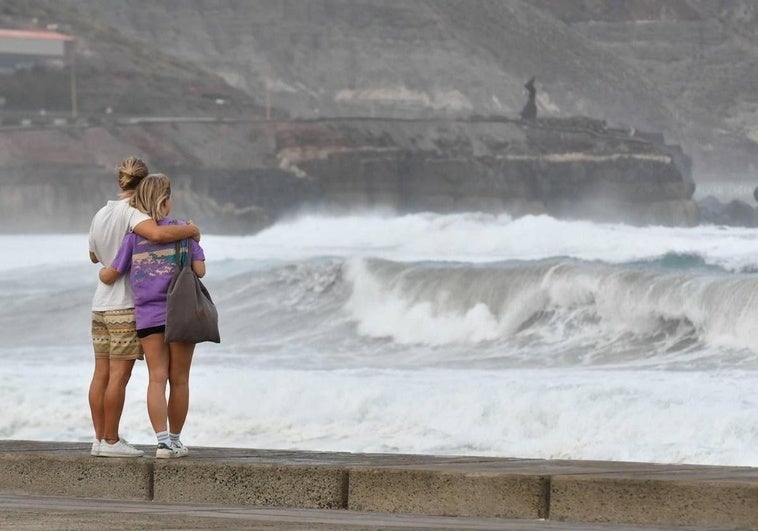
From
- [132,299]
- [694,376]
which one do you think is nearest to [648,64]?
[694,376]

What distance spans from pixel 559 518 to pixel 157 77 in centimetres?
9078

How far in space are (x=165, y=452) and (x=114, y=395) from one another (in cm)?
32

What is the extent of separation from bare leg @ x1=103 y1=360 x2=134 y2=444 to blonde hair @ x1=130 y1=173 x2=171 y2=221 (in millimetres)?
550

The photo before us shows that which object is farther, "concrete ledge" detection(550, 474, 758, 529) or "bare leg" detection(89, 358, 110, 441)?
"bare leg" detection(89, 358, 110, 441)

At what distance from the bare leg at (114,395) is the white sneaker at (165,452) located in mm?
215

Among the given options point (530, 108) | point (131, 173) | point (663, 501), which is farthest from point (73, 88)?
point (663, 501)

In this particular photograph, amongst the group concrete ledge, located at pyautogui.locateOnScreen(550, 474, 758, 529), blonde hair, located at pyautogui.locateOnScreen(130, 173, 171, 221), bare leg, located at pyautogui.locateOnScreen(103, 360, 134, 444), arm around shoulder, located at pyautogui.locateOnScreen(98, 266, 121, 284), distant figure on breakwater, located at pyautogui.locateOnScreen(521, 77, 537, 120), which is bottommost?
concrete ledge, located at pyautogui.locateOnScreen(550, 474, 758, 529)

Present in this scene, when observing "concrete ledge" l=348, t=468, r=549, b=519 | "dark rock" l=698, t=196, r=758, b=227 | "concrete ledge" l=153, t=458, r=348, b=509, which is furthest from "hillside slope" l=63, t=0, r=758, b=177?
"concrete ledge" l=348, t=468, r=549, b=519

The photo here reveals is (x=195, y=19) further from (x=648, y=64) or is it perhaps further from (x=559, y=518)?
(x=559, y=518)

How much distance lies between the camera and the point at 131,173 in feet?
19.5

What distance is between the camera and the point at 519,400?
1462cm

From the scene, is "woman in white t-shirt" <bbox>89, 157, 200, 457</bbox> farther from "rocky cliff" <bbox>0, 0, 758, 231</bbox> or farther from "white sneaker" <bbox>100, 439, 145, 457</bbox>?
"rocky cliff" <bbox>0, 0, 758, 231</bbox>

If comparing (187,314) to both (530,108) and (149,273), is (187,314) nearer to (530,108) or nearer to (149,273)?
(149,273)

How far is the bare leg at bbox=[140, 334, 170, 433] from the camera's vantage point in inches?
233
